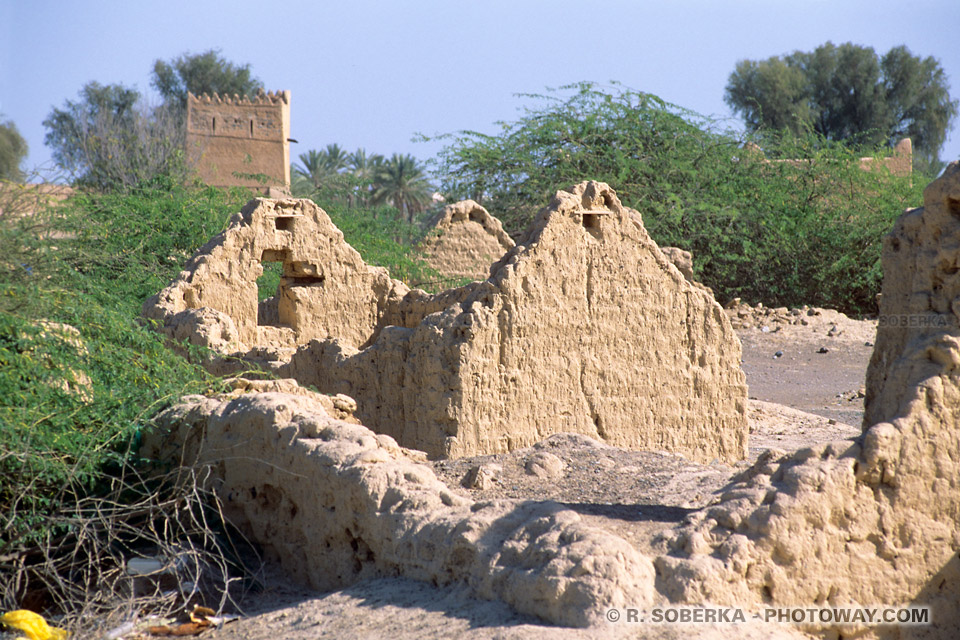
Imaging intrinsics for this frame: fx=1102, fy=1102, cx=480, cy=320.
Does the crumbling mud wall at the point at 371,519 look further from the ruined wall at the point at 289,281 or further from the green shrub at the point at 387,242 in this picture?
the green shrub at the point at 387,242

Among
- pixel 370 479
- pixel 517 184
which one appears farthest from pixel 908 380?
pixel 517 184

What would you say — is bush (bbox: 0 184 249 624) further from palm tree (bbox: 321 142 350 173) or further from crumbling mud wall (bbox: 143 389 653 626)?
palm tree (bbox: 321 142 350 173)

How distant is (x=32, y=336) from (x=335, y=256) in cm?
452

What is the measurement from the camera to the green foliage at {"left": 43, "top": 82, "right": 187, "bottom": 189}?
1077 inches

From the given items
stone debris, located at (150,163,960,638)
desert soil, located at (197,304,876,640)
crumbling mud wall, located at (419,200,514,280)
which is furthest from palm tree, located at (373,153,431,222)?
stone debris, located at (150,163,960,638)

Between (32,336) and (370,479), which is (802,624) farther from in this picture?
(32,336)

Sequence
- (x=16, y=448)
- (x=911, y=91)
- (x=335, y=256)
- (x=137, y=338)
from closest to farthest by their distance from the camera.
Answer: (x=16, y=448) < (x=137, y=338) < (x=335, y=256) < (x=911, y=91)

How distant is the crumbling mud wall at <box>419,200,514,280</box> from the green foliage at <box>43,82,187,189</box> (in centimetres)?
685

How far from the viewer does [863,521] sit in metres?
4.75

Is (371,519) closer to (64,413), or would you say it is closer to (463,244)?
(64,413)

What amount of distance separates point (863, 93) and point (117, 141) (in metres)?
28.9

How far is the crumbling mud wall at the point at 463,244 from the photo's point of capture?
1457 centimetres

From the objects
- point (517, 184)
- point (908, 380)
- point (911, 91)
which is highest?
point (911, 91)

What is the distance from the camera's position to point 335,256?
10883mm
